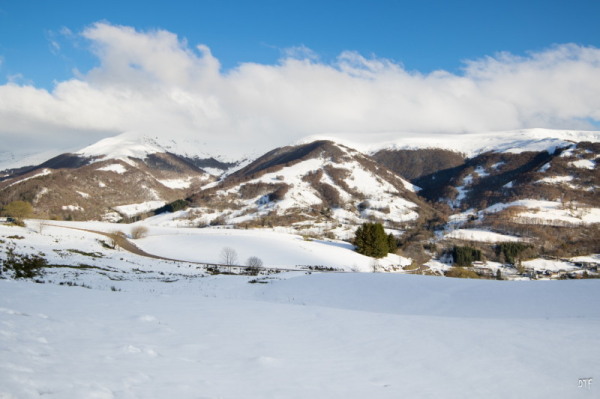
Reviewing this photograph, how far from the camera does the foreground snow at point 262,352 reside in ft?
21.3

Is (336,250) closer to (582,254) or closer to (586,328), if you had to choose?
(586,328)

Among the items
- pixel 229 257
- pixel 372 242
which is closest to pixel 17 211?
pixel 229 257

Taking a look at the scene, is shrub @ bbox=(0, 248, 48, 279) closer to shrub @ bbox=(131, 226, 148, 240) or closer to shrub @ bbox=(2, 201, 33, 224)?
shrub @ bbox=(2, 201, 33, 224)

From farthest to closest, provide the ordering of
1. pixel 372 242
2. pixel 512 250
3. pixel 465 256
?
pixel 512 250
pixel 465 256
pixel 372 242

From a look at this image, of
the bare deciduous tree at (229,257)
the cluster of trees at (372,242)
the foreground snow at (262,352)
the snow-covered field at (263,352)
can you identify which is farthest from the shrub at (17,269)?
the cluster of trees at (372,242)

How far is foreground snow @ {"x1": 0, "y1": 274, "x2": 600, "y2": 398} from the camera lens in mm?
6492

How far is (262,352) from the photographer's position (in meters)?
8.78

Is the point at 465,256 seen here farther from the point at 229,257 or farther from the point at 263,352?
the point at 263,352

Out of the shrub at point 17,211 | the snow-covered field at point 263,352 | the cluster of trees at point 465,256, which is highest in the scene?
the shrub at point 17,211

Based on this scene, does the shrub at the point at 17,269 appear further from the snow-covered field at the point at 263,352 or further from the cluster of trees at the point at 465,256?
the cluster of trees at the point at 465,256

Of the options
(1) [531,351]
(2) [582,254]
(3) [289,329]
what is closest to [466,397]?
(1) [531,351]

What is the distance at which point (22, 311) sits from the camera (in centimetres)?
1009

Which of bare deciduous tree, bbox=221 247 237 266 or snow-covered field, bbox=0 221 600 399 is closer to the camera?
snow-covered field, bbox=0 221 600 399

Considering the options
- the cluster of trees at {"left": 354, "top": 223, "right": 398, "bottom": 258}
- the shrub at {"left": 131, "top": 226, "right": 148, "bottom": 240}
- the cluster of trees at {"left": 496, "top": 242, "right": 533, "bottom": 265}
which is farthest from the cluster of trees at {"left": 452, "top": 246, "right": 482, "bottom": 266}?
the shrub at {"left": 131, "top": 226, "right": 148, "bottom": 240}
